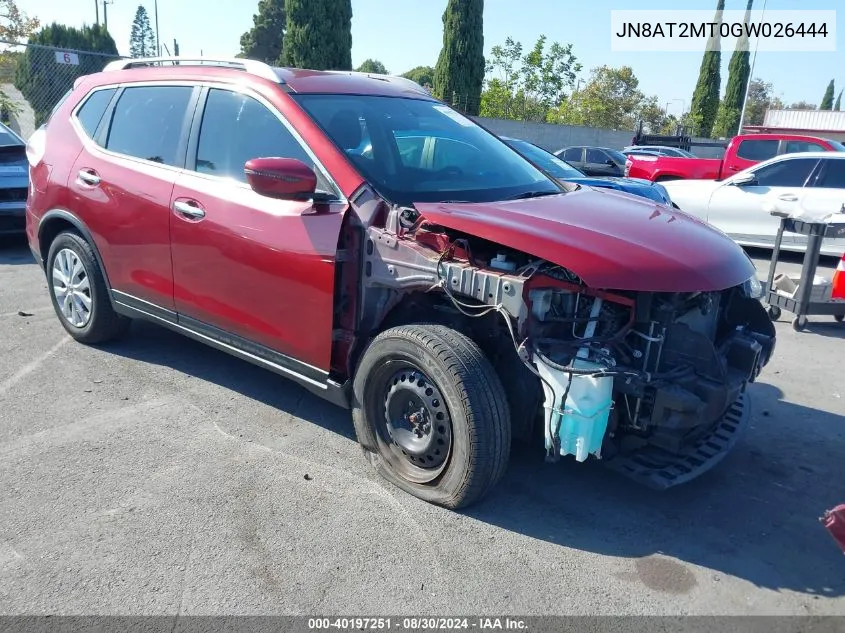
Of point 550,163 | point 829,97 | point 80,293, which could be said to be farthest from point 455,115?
point 829,97

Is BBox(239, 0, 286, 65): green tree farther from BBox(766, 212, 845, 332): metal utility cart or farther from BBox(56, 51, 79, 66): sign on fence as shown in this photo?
BBox(766, 212, 845, 332): metal utility cart

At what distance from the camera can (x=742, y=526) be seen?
10.4 ft

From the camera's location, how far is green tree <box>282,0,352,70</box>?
→ 80.3 ft

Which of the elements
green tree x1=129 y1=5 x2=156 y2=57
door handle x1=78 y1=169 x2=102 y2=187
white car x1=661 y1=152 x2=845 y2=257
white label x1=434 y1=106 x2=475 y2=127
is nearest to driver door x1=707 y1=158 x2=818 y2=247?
white car x1=661 y1=152 x2=845 y2=257

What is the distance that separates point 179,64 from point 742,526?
4213 mm

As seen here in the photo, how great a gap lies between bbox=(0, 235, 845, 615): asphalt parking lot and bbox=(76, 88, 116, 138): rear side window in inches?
69.5

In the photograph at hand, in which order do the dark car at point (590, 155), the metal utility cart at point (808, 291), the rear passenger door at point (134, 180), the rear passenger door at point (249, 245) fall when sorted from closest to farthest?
the rear passenger door at point (249, 245) → the rear passenger door at point (134, 180) → the metal utility cart at point (808, 291) → the dark car at point (590, 155)

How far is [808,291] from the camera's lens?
634 centimetres

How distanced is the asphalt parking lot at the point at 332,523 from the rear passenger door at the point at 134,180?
75cm

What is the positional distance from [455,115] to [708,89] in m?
43.4

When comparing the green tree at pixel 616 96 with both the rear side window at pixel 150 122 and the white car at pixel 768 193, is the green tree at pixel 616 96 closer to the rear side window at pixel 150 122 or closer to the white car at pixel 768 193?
the white car at pixel 768 193

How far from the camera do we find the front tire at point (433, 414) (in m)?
2.97

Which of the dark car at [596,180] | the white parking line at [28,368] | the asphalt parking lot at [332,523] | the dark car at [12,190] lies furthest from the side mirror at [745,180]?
the dark car at [12,190]

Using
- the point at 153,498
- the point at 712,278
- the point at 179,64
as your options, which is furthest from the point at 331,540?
the point at 179,64
